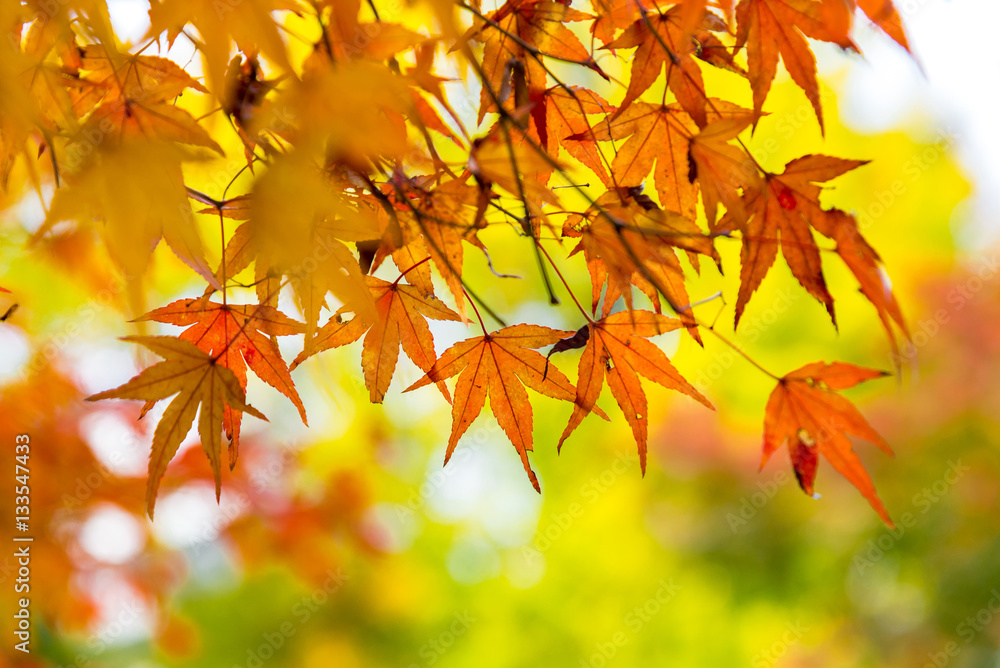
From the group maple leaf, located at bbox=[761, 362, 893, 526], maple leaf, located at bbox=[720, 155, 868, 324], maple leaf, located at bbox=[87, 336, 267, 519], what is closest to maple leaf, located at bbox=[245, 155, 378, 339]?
maple leaf, located at bbox=[87, 336, 267, 519]

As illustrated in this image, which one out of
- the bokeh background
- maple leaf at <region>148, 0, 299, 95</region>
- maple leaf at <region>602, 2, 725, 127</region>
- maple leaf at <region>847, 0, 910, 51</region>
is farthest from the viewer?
the bokeh background

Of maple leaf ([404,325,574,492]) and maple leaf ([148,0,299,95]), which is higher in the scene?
maple leaf ([148,0,299,95])

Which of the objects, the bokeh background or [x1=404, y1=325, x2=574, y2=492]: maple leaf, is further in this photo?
the bokeh background

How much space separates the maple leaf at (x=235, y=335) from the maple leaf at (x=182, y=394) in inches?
2.9

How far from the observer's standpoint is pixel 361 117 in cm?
40

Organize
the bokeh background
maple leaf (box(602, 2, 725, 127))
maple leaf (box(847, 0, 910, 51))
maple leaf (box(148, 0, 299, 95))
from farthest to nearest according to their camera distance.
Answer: the bokeh background, maple leaf (box(602, 2, 725, 127)), maple leaf (box(847, 0, 910, 51)), maple leaf (box(148, 0, 299, 95))

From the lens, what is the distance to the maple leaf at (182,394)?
0.56m

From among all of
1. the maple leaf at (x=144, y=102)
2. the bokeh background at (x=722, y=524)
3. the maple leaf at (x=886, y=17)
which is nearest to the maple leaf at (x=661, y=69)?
the maple leaf at (x=886, y=17)

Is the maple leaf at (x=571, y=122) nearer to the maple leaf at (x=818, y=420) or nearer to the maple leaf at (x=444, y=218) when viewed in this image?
the maple leaf at (x=444, y=218)

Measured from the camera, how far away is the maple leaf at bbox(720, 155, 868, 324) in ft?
1.88

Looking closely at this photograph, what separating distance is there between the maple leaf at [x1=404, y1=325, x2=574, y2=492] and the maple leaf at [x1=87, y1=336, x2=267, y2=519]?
7.4 inches

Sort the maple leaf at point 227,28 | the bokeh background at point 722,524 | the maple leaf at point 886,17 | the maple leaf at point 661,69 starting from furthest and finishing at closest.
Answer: the bokeh background at point 722,524 < the maple leaf at point 661,69 < the maple leaf at point 886,17 < the maple leaf at point 227,28

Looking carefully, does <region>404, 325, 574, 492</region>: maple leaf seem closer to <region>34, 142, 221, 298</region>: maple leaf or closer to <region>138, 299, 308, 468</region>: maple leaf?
<region>138, 299, 308, 468</region>: maple leaf

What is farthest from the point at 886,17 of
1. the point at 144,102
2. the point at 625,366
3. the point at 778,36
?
the point at 144,102
